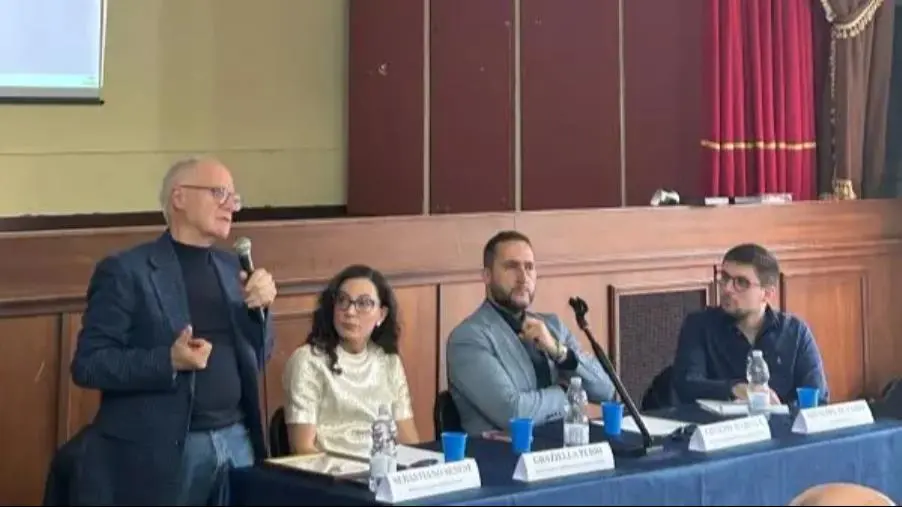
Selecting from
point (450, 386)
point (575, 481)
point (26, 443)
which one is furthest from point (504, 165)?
point (575, 481)

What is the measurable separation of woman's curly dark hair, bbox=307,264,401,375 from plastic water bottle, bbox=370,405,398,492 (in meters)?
0.47

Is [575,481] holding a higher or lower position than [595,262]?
lower

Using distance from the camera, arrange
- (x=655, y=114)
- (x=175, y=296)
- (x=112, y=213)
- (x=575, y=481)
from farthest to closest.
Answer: (x=655, y=114) → (x=112, y=213) → (x=175, y=296) → (x=575, y=481)

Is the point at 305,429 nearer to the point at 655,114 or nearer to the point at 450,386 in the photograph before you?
the point at 450,386

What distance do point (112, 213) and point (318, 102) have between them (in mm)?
1169

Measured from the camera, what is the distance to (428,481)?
9.21 feet

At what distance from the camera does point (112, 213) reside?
582cm

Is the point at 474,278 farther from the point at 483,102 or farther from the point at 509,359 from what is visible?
the point at 483,102

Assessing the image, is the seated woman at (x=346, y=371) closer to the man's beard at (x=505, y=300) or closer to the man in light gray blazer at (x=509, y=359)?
the man in light gray blazer at (x=509, y=359)

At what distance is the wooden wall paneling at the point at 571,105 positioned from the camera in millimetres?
6148

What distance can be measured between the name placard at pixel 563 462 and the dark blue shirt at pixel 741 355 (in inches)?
45.5

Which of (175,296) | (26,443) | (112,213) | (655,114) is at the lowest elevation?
(26,443)

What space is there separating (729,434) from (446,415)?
2.77 feet

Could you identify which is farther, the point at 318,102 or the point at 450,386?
the point at 318,102
